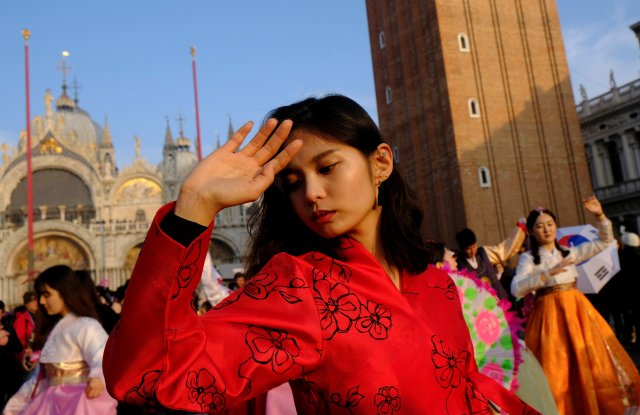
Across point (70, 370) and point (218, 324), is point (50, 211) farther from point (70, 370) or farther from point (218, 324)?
point (218, 324)

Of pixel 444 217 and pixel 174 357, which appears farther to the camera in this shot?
pixel 444 217

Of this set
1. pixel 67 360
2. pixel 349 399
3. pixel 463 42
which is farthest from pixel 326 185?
pixel 463 42

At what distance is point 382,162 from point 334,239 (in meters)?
0.27

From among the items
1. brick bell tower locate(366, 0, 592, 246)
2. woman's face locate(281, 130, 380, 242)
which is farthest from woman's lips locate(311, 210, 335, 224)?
brick bell tower locate(366, 0, 592, 246)

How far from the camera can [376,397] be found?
1180 millimetres

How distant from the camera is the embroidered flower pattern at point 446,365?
131 cm

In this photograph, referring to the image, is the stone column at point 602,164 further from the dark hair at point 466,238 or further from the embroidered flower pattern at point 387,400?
the embroidered flower pattern at point 387,400

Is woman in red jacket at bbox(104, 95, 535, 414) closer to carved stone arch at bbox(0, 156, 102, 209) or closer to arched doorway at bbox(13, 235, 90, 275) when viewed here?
arched doorway at bbox(13, 235, 90, 275)

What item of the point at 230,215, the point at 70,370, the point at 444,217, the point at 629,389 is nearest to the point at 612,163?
the point at 444,217

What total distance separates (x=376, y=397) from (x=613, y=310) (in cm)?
911

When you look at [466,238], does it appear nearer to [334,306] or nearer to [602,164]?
[334,306]

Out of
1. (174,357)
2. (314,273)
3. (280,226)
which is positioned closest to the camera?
(174,357)

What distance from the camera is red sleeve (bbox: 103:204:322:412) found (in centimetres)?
98

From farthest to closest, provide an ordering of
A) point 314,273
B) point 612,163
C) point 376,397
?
point 612,163, point 314,273, point 376,397
